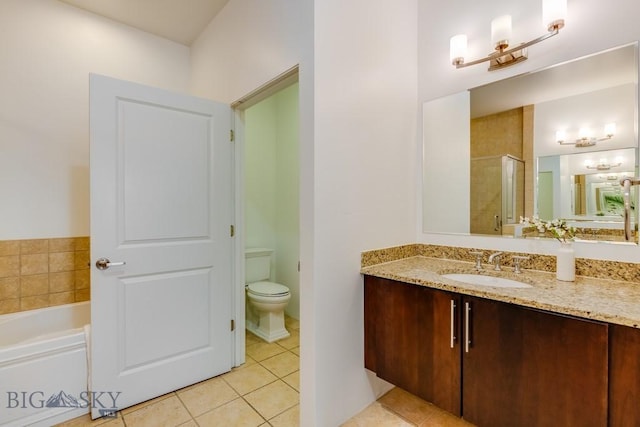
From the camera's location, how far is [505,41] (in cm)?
162

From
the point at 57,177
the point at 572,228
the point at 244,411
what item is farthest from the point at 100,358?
the point at 572,228

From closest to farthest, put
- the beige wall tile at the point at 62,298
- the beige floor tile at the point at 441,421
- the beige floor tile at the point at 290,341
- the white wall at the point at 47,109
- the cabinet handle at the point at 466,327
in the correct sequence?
the cabinet handle at the point at 466,327 < the beige floor tile at the point at 441,421 < the white wall at the point at 47,109 < the beige wall tile at the point at 62,298 < the beige floor tile at the point at 290,341

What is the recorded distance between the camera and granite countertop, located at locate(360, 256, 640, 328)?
1.01m

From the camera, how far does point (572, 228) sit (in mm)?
1471

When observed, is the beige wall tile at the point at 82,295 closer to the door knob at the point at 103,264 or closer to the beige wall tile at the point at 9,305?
the beige wall tile at the point at 9,305

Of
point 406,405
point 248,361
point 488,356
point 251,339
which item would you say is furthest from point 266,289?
point 488,356

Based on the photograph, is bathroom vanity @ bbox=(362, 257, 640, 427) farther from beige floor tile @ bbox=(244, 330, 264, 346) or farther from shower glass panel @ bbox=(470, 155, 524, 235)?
beige floor tile @ bbox=(244, 330, 264, 346)

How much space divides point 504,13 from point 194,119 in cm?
202

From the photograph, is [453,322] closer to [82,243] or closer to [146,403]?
[146,403]

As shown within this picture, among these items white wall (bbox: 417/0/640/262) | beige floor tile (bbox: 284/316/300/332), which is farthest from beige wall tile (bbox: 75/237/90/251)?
white wall (bbox: 417/0/640/262)

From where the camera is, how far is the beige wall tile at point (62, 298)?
2.18m

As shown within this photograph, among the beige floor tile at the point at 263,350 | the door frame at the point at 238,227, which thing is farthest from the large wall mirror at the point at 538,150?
the beige floor tile at the point at 263,350

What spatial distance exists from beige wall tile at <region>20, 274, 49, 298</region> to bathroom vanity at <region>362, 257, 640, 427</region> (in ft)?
7.64

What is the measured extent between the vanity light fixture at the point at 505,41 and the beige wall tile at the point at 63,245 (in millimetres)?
3018
